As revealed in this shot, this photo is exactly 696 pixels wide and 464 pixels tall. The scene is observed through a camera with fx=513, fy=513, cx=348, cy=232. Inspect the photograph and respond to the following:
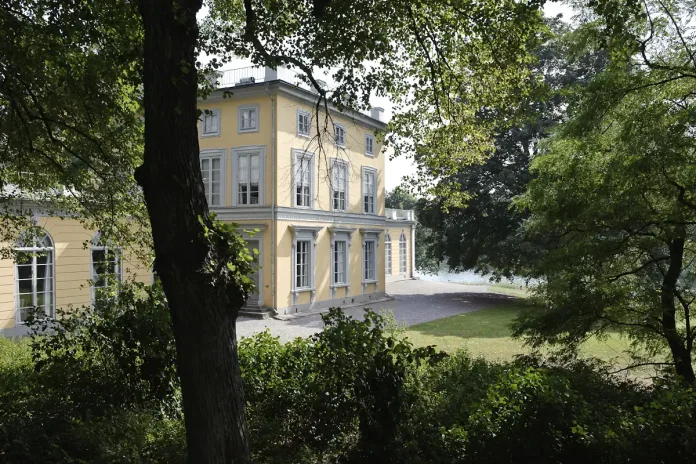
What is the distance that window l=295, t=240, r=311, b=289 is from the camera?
2020 cm

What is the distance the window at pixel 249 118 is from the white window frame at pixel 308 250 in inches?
158

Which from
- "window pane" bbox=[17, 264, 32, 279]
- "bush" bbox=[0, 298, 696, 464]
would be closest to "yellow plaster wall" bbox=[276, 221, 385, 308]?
"window pane" bbox=[17, 264, 32, 279]

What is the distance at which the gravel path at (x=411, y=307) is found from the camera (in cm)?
1647

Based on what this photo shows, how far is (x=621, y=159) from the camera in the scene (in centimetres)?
638

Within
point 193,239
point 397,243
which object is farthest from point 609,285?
point 397,243

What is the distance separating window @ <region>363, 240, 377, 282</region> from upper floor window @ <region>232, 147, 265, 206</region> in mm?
7218

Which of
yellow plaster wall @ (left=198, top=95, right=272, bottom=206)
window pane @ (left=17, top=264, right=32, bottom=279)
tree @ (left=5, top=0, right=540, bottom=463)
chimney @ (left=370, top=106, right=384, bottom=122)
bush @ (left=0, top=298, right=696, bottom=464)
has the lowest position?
bush @ (left=0, top=298, right=696, bottom=464)

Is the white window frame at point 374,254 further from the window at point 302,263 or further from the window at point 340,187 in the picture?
the window at point 302,263

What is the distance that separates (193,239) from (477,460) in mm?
2793

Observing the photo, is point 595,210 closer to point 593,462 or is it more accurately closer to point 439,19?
point 439,19

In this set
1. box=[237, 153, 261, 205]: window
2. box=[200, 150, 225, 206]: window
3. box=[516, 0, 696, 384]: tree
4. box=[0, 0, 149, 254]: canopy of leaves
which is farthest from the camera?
box=[200, 150, 225, 206]: window

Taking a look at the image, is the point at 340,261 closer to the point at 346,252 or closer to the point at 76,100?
the point at 346,252

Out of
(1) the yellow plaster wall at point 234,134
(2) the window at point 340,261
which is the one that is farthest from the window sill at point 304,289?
(1) the yellow plaster wall at point 234,134

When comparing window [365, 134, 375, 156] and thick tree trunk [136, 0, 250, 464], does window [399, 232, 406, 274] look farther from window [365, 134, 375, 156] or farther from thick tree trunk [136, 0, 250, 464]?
thick tree trunk [136, 0, 250, 464]
